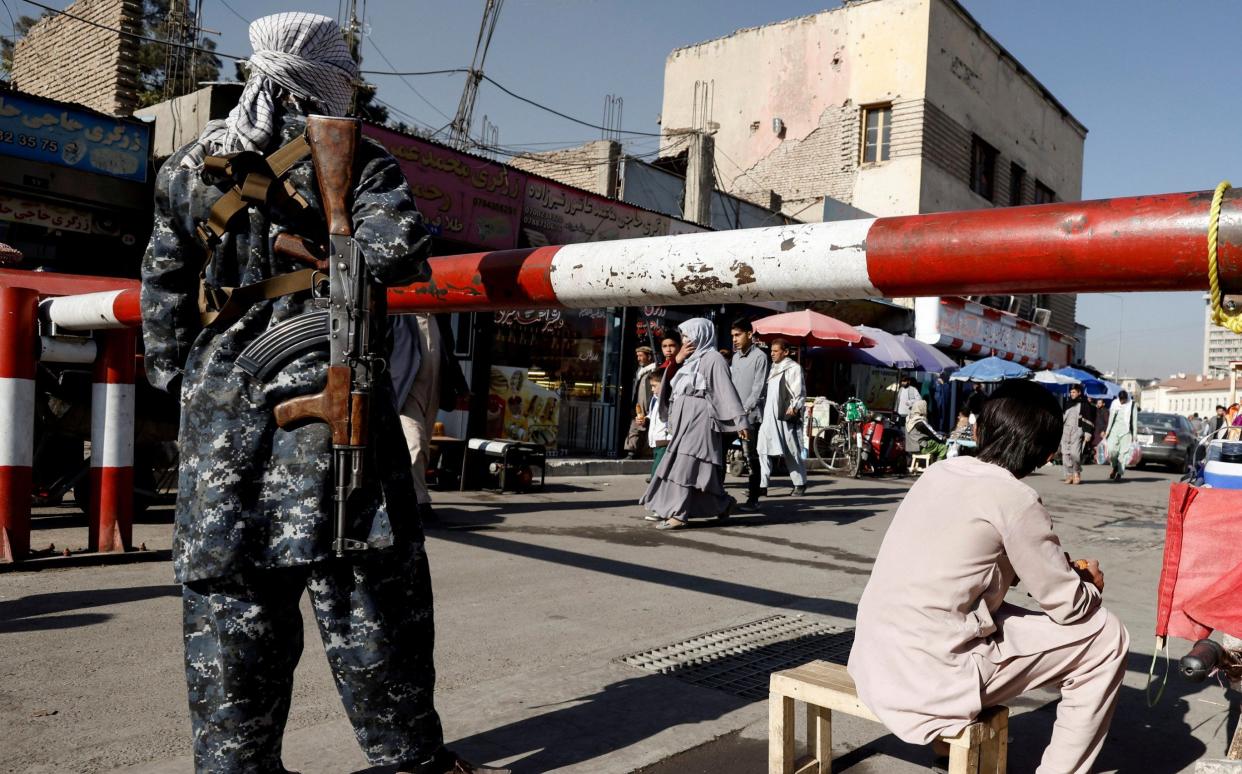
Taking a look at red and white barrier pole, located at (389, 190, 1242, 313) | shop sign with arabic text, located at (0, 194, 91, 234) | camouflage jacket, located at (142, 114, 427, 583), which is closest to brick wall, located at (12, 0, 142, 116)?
shop sign with arabic text, located at (0, 194, 91, 234)

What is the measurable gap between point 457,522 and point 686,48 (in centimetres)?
2306

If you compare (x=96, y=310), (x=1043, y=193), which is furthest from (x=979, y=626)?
(x=1043, y=193)

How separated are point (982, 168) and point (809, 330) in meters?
14.7

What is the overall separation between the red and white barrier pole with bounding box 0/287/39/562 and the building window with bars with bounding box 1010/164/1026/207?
1115 inches

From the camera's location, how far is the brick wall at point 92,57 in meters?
11.5

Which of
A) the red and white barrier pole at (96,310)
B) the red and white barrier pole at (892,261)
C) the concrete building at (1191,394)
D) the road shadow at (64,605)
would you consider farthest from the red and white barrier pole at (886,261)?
the concrete building at (1191,394)

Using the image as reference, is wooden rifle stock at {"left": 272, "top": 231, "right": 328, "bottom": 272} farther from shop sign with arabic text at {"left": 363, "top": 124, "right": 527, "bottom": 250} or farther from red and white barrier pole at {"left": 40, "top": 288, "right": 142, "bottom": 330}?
shop sign with arabic text at {"left": 363, "top": 124, "right": 527, "bottom": 250}

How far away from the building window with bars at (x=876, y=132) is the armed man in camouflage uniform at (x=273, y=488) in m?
23.1

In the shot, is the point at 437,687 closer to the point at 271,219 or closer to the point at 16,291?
the point at 271,219

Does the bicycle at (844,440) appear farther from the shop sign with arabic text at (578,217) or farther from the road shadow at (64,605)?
the road shadow at (64,605)

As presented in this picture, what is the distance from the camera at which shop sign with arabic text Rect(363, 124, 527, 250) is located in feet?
38.3

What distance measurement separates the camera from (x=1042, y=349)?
2920 centimetres

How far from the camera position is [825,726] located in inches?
105

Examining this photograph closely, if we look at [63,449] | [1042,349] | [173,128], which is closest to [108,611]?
[63,449]
